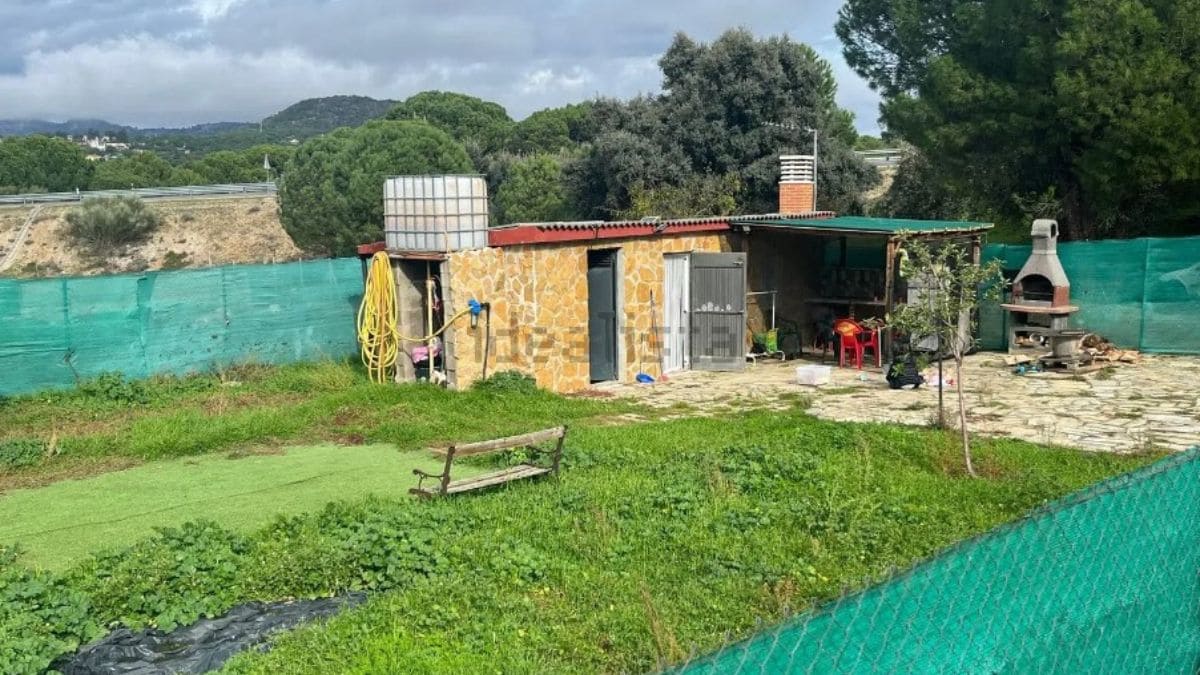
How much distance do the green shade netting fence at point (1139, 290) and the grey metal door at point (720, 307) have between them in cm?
415

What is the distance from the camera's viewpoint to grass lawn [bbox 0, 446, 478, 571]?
784cm

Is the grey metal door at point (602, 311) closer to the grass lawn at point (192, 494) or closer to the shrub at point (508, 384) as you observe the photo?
the shrub at point (508, 384)

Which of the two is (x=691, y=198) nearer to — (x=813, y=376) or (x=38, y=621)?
(x=813, y=376)

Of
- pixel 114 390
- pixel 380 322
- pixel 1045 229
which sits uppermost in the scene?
pixel 1045 229

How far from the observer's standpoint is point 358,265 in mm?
15867

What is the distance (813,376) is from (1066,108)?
7.93 metres

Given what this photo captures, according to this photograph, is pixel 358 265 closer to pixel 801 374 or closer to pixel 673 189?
pixel 801 374

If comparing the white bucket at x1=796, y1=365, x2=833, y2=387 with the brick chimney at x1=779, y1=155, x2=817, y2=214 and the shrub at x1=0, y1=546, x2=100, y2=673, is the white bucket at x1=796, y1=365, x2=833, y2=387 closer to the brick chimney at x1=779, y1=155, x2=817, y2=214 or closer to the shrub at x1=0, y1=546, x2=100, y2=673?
the brick chimney at x1=779, y1=155, x2=817, y2=214

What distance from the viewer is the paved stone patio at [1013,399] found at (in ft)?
35.1

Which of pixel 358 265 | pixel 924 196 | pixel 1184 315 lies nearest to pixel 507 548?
pixel 358 265

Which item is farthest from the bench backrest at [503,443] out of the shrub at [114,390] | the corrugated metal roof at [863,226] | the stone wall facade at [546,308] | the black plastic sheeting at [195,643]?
the corrugated metal roof at [863,226]

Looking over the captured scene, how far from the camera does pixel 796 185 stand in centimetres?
1995

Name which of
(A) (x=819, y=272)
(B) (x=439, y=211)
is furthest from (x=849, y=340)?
(B) (x=439, y=211)

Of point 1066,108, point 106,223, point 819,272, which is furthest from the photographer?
point 106,223
